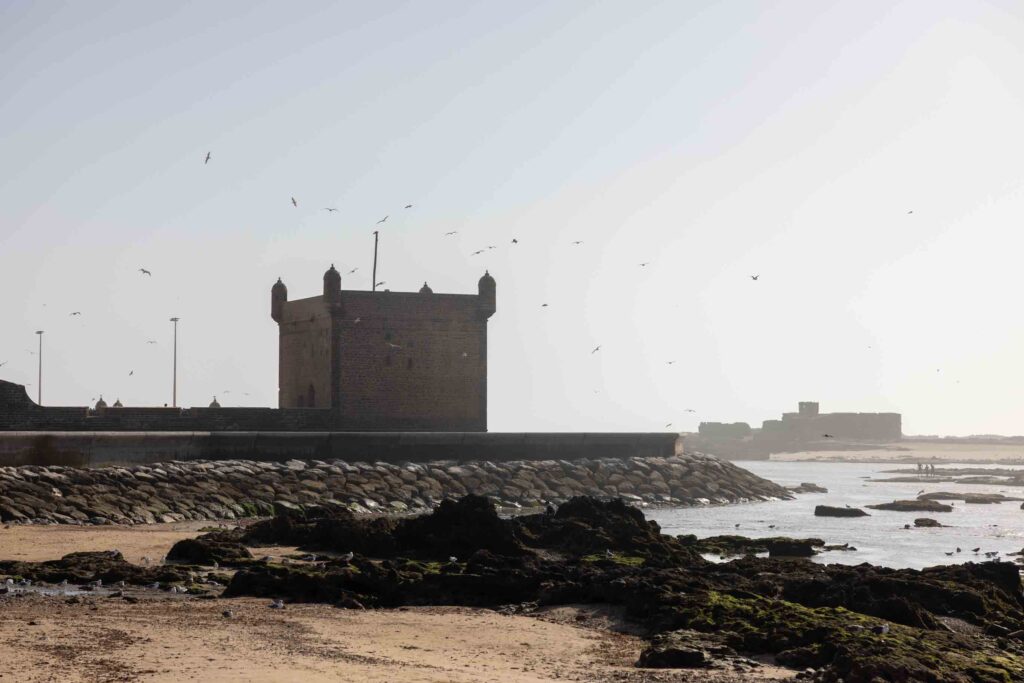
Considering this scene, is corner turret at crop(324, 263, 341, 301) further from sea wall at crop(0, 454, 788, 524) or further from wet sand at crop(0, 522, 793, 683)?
wet sand at crop(0, 522, 793, 683)

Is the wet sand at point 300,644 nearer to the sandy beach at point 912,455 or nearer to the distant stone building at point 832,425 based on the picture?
the sandy beach at point 912,455

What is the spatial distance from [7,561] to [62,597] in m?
2.92

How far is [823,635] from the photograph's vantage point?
1222 cm

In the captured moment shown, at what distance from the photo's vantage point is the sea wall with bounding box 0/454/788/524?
25.9 meters

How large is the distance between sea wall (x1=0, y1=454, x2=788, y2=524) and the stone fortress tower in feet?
11.9

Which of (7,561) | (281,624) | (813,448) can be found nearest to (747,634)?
(281,624)

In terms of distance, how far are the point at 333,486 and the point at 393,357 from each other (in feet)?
28.2

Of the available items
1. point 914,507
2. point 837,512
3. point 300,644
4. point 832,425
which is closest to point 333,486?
point 837,512

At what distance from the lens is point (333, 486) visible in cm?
3241

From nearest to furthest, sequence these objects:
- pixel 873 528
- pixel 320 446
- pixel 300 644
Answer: pixel 300 644 → pixel 873 528 → pixel 320 446

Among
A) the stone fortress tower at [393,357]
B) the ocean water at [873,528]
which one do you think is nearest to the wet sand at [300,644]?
the ocean water at [873,528]

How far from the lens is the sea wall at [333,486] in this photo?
25922 millimetres

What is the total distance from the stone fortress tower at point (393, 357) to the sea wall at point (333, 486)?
11.9 ft

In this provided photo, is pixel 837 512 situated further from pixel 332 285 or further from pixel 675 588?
pixel 675 588
